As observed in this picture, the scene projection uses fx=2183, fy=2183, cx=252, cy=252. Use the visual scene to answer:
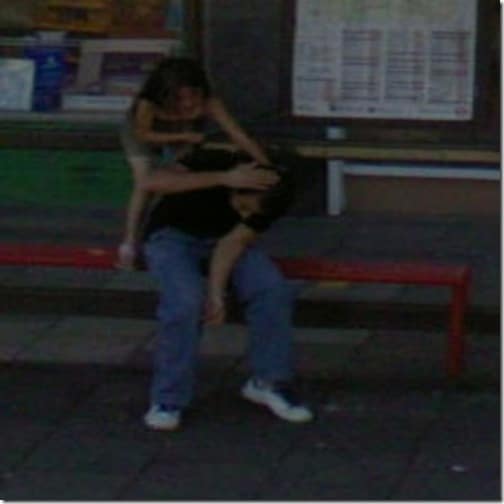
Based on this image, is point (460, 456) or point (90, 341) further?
point (90, 341)

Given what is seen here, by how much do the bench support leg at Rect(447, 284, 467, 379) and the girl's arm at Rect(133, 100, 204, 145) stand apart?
1.11m

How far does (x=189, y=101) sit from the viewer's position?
7773 mm

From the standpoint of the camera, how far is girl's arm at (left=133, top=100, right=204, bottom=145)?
309 inches

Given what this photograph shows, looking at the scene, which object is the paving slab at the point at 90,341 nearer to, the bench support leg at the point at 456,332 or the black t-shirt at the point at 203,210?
the black t-shirt at the point at 203,210

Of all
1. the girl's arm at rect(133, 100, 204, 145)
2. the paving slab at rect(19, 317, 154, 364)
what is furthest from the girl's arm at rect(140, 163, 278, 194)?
the paving slab at rect(19, 317, 154, 364)

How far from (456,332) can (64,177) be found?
3647 millimetres

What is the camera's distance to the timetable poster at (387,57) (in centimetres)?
1075

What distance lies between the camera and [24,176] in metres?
11.3

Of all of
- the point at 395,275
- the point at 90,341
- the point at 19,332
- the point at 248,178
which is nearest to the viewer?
the point at 248,178

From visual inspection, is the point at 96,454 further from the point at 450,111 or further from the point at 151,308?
the point at 450,111

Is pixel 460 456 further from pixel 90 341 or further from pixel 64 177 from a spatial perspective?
pixel 64 177

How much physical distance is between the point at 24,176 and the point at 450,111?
2.22 meters

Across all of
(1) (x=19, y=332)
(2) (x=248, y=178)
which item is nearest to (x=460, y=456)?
(2) (x=248, y=178)

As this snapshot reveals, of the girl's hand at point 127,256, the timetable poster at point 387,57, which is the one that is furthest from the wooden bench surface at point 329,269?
the timetable poster at point 387,57
